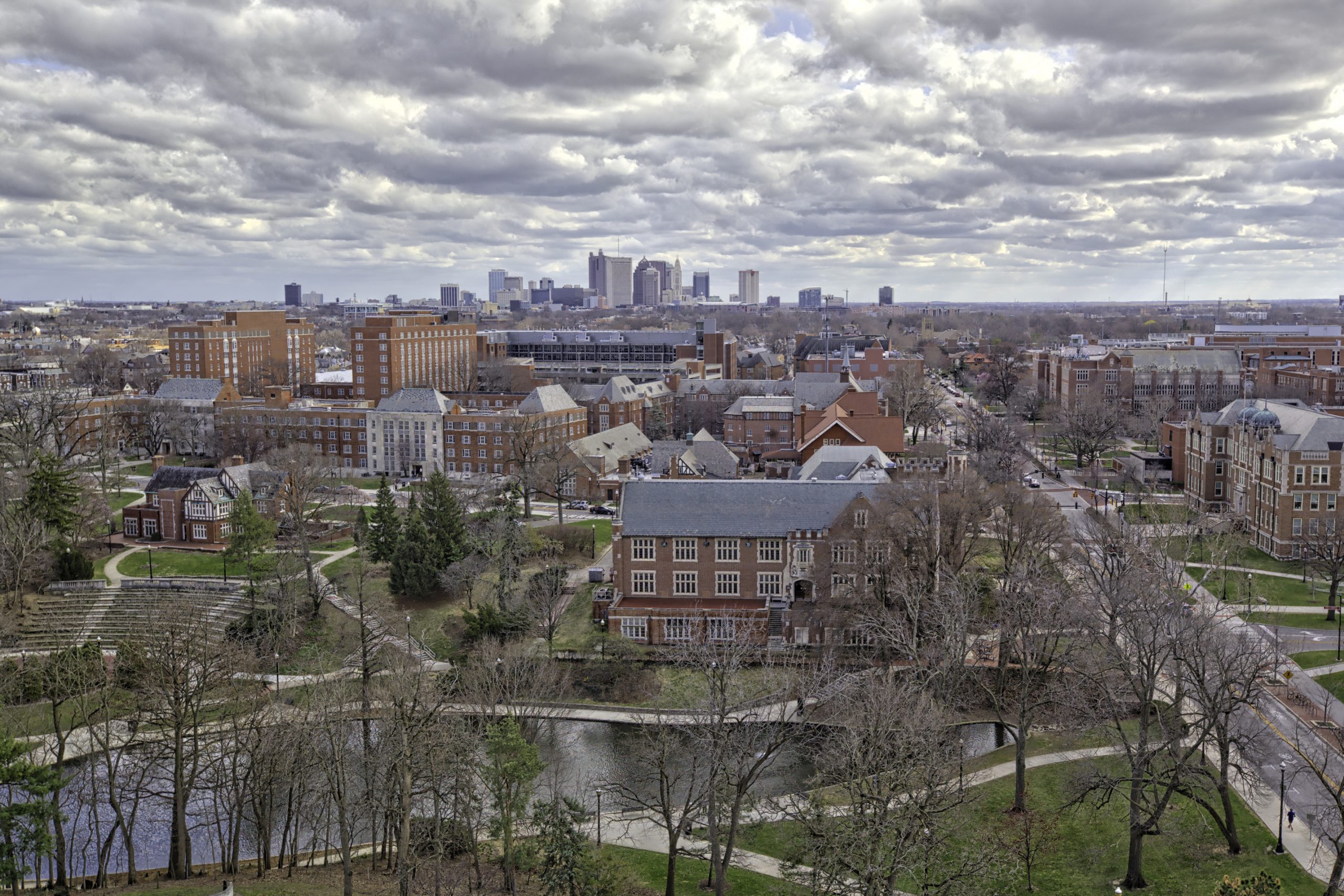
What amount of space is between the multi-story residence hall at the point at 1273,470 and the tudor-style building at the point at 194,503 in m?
76.4

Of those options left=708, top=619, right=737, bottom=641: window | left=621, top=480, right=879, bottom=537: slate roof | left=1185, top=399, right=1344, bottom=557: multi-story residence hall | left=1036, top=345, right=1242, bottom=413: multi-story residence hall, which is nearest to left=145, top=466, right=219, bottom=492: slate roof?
left=621, top=480, right=879, bottom=537: slate roof

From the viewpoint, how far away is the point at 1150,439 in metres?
133

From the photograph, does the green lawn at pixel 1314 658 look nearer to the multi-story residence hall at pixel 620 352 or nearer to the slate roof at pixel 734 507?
the slate roof at pixel 734 507

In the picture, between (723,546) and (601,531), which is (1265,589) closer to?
(723,546)

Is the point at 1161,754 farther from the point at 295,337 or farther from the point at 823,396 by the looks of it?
the point at 295,337

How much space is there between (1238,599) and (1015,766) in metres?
28.0

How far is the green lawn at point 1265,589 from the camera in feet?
223

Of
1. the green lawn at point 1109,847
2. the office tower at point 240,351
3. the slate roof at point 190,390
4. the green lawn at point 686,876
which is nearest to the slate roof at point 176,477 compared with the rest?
the slate roof at point 190,390

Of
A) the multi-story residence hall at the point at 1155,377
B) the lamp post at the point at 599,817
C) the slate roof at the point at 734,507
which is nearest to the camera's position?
the lamp post at the point at 599,817

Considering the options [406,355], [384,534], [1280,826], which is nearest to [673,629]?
[384,534]

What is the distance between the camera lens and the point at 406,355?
157 metres

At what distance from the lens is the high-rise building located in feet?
500

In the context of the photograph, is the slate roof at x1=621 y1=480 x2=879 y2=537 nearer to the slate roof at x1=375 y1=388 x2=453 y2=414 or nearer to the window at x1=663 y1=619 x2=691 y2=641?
the window at x1=663 y1=619 x2=691 y2=641

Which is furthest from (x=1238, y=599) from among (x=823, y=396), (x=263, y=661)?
(x=823, y=396)
